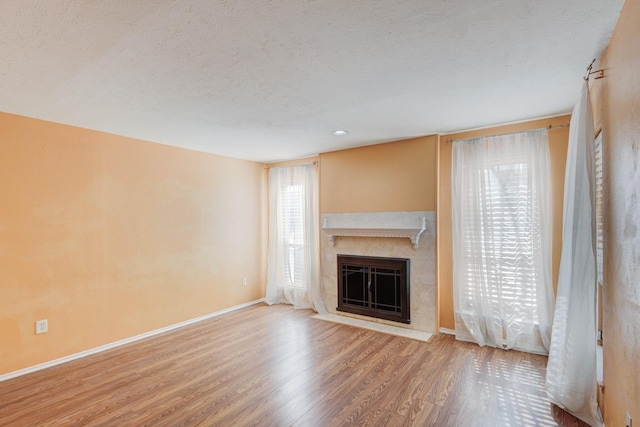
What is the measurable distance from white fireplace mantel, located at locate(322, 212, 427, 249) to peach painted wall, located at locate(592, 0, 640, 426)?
2.03 m

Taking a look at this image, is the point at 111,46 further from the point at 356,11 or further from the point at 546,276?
the point at 546,276

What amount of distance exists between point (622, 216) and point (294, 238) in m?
4.16

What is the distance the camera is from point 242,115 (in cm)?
304

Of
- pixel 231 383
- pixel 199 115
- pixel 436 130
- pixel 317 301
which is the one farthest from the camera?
pixel 317 301

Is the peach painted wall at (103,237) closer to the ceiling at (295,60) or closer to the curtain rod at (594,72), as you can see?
the ceiling at (295,60)

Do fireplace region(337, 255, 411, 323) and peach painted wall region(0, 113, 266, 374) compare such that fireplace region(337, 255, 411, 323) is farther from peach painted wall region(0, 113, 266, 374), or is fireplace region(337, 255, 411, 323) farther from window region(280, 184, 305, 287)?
peach painted wall region(0, 113, 266, 374)

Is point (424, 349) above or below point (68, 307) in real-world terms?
below

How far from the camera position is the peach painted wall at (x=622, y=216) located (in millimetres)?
1322

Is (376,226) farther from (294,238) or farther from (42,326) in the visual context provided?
(42,326)

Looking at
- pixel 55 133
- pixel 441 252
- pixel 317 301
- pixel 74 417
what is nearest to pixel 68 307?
pixel 74 417

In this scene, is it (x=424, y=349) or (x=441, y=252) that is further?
(x=441, y=252)

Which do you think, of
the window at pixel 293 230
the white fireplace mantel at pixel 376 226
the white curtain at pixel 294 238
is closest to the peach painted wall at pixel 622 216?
the white fireplace mantel at pixel 376 226

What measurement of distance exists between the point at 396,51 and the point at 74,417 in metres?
3.34

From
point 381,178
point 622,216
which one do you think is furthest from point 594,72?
point 381,178
